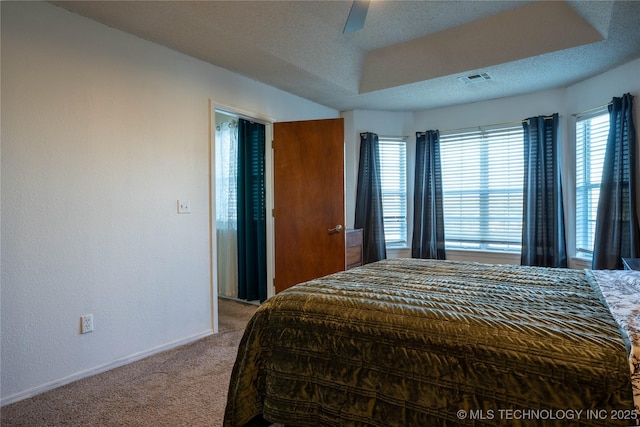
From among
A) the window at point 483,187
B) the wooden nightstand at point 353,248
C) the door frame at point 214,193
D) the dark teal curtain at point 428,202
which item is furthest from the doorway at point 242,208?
the window at point 483,187

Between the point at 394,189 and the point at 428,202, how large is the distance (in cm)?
48

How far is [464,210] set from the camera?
4422 millimetres

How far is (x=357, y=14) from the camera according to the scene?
1.89m

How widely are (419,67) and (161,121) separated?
2.37 meters

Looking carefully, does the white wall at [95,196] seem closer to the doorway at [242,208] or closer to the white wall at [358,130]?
the doorway at [242,208]

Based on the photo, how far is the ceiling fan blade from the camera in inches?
70.8

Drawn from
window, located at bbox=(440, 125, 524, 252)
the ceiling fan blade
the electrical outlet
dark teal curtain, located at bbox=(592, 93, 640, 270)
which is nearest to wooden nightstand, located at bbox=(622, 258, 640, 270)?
dark teal curtain, located at bbox=(592, 93, 640, 270)

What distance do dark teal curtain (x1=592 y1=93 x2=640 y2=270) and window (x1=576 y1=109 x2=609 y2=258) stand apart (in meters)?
0.19

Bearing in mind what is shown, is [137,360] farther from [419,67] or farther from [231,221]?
[419,67]

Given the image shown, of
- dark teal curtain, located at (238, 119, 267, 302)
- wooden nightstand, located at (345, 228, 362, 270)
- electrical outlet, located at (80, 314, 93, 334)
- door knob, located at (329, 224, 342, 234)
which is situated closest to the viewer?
electrical outlet, located at (80, 314, 93, 334)

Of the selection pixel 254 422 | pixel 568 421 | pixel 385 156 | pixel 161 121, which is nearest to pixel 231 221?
pixel 161 121

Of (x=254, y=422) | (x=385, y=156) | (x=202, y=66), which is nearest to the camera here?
(x=254, y=422)

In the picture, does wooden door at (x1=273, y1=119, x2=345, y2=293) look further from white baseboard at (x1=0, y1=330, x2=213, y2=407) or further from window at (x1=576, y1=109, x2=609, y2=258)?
window at (x1=576, y1=109, x2=609, y2=258)

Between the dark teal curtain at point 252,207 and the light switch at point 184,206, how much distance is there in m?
1.11
